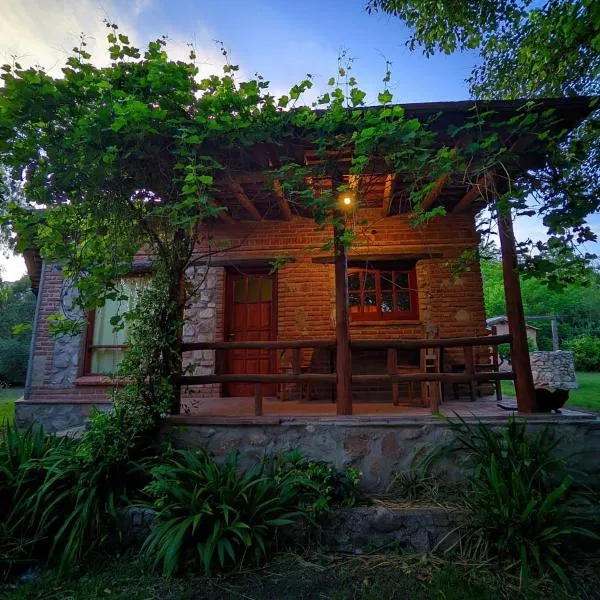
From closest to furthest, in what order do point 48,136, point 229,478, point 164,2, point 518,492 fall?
A: point 518,492, point 229,478, point 48,136, point 164,2

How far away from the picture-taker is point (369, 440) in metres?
3.30

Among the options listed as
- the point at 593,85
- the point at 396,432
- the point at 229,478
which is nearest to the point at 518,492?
the point at 396,432

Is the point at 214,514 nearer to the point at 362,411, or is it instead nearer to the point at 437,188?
the point at 362,411

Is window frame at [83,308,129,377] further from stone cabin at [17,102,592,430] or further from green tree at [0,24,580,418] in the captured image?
green tree at [0,24,580,418]

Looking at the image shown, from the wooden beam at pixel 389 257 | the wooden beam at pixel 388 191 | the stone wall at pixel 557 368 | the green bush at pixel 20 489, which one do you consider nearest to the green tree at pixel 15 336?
the green bush at pixel 20 489

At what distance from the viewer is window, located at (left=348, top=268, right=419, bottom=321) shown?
6055 millimetres

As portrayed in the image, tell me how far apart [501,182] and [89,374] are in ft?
21.4

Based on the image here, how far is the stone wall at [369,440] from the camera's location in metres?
3.18

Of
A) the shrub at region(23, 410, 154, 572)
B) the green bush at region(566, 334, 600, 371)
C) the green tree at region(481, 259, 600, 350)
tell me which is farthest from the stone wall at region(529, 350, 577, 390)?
the shrub at region(23, 410, 154, 572)

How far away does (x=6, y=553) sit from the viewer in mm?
2559

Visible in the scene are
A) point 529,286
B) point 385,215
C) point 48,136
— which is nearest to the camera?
point 48,136

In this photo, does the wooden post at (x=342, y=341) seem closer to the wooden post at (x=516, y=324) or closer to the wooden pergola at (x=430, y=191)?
the wooden pergola at (x=430, y=191)

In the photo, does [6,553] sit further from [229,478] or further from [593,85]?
[593,85]

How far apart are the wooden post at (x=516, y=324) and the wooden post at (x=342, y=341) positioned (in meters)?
1.51
